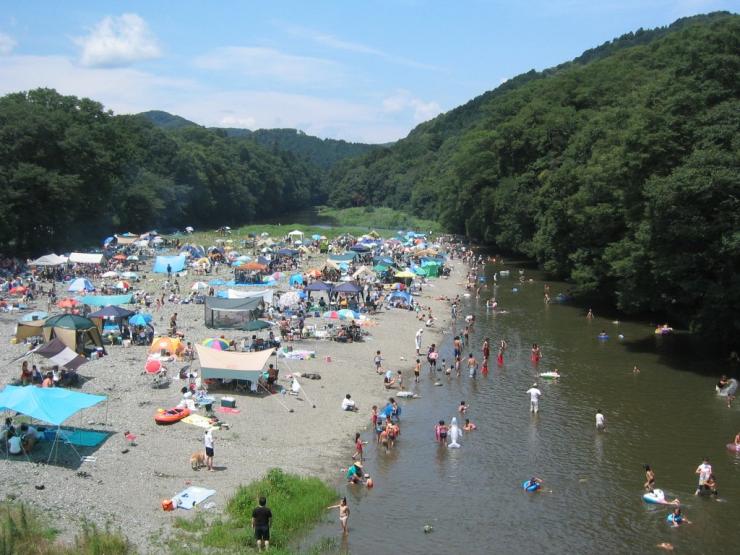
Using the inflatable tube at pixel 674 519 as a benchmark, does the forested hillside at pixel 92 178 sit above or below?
above

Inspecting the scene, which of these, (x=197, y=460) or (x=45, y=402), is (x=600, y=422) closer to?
(x=197, y=460)

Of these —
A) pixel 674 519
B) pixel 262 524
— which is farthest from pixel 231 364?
pixel 674 519

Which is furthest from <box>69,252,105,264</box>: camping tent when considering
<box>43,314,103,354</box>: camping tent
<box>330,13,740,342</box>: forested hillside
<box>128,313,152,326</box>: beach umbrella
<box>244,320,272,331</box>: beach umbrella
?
<box>330,13,740,342</box>: forested hillside

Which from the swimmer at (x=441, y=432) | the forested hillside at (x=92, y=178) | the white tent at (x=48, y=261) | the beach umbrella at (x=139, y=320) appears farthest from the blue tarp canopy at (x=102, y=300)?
the forested hillside at (x=92, y=178)

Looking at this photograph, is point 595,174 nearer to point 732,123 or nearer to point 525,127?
point 732,123

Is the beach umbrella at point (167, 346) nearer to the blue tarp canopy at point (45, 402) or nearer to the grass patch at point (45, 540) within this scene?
the blue tarp canopy at point (45, 402)

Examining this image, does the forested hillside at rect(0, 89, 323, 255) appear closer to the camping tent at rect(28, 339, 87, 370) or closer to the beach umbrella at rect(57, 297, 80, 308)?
the beach umbrella at rect(57, 297, 80, 308)
